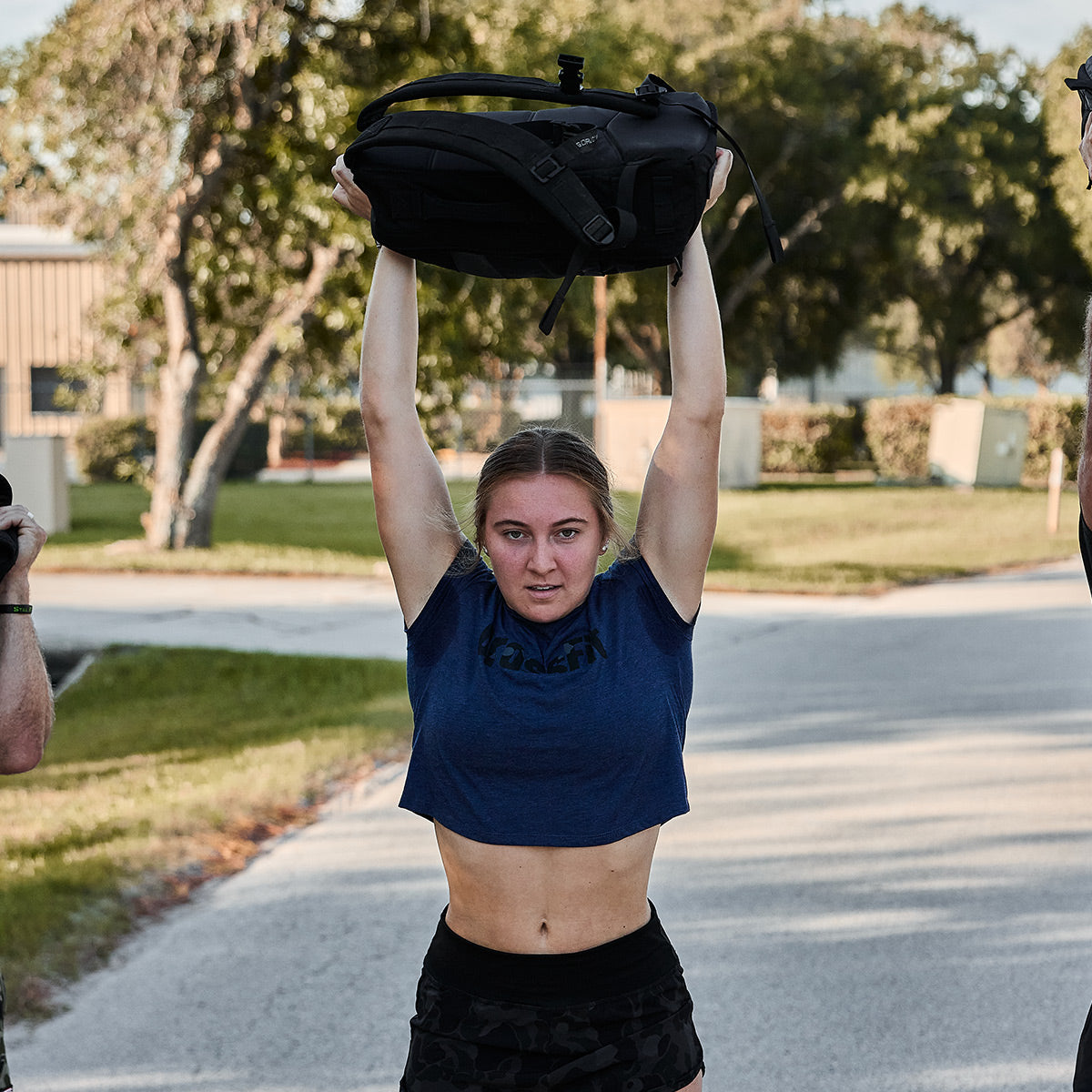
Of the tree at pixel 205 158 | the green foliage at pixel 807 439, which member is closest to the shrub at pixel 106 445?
the green foliage at pixel 807 439

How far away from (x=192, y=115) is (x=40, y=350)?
27053 millimetres

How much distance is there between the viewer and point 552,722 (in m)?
2.50

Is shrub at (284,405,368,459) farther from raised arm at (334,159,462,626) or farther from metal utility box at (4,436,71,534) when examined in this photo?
raised arm at (334,159,462,626)

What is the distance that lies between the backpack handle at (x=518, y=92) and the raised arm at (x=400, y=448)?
0.79 feet

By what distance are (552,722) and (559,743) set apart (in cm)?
4

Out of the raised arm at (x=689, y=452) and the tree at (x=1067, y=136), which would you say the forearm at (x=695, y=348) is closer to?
the raised arm at (x=689, y=452)

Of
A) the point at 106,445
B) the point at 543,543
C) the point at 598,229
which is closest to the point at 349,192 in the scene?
the point at 598,229

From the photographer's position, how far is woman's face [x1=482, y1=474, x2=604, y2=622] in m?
2.57

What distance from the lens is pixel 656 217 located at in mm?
2584

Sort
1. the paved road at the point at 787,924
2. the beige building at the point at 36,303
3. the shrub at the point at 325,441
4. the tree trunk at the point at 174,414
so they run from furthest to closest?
the beige building at the point at 36,303 < the shrub at the point at 325,441 < the tree trunk at the point at 174,414 < the paved road at the point at 787,924

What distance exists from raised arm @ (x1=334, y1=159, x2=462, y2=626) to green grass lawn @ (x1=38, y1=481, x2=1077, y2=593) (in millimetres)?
9247

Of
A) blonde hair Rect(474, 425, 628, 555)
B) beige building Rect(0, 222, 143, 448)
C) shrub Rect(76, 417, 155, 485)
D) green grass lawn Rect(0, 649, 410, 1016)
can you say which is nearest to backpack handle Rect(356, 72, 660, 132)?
blonde hair Rect(474, 425, 628, 555)

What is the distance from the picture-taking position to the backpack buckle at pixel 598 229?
8.20ft

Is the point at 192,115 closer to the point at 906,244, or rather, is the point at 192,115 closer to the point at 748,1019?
the point at 748,1019
